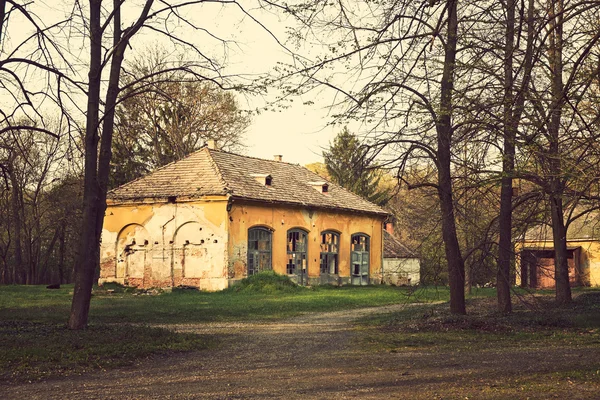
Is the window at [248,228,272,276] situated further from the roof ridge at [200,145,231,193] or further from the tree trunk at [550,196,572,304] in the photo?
the tree trunk at [550,196,572,304]

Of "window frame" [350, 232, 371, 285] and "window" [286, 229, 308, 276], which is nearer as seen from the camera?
"window" [286, 229, 308, 276]

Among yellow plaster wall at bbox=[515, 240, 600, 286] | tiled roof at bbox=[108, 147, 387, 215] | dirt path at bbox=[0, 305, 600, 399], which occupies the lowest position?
dirt path at bbox=[0, 305, 600, 399]

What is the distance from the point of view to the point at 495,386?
323 inches

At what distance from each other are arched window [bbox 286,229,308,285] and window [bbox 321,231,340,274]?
1536 millimetres

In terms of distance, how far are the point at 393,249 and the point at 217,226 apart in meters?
15.4

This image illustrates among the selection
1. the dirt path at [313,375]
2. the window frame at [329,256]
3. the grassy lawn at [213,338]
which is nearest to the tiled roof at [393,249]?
the window frame at [329,256]

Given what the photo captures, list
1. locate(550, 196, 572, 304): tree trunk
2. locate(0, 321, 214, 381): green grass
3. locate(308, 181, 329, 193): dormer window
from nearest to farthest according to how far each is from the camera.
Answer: locate(0, 321, 214, 381): green grass → locate(550, 196, 572, 304): tree trunk → locate(308, 181, 329, 193): dormer window

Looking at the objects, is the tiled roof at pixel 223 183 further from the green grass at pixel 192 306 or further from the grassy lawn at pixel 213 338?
the grassy lawn at pixel 213 338

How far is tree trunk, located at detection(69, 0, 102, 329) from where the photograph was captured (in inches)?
511

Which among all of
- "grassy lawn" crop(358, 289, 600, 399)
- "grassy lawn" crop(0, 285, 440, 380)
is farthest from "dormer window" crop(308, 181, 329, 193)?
"grassy lawn" crop(358, 289, 600, 399)

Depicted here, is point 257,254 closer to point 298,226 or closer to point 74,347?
point 298,226

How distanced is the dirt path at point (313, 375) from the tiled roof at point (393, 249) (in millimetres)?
29213

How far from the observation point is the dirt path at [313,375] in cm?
784

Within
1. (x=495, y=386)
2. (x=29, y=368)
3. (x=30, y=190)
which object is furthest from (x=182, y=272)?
(x=495, y=386)
